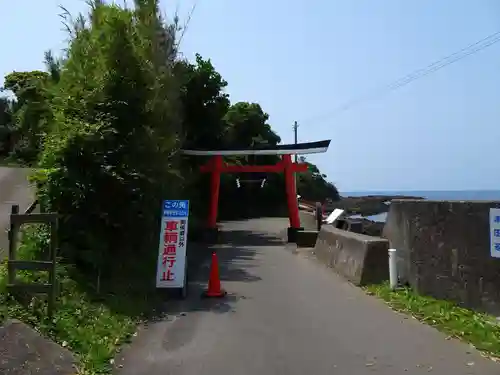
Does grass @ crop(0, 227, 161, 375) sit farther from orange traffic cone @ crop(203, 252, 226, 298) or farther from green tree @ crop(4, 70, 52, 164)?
green tree @ crop(4, 70, 52, 164)

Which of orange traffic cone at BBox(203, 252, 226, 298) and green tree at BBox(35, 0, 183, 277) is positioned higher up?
green tree at BBox(35, 0, 183, 277)

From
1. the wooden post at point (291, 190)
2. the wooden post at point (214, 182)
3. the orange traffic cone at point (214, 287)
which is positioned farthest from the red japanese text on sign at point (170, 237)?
the wooden post at point (291, 190)

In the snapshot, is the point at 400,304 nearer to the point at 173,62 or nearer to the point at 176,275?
the point at 176,275

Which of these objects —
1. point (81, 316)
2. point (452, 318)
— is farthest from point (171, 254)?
point (452, 318)

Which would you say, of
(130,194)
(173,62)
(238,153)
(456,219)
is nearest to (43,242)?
(130,194)

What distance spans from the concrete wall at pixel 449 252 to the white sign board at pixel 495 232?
10 cm

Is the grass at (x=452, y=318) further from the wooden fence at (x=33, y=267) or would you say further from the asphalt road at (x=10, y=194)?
the asphalt road at (x=10, y=194)

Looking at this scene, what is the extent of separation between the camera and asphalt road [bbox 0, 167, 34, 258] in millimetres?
11786

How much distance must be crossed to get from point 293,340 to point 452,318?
8.25ft

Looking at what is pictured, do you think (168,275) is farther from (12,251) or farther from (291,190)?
(291,190)

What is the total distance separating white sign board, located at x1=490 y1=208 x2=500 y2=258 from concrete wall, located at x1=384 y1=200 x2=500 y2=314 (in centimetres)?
10

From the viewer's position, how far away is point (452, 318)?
8375mm

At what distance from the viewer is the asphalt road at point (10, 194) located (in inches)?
464

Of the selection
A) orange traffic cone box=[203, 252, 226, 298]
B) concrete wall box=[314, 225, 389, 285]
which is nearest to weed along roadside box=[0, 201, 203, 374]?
orange traffic cone box=[203, 252, 226, 298]
